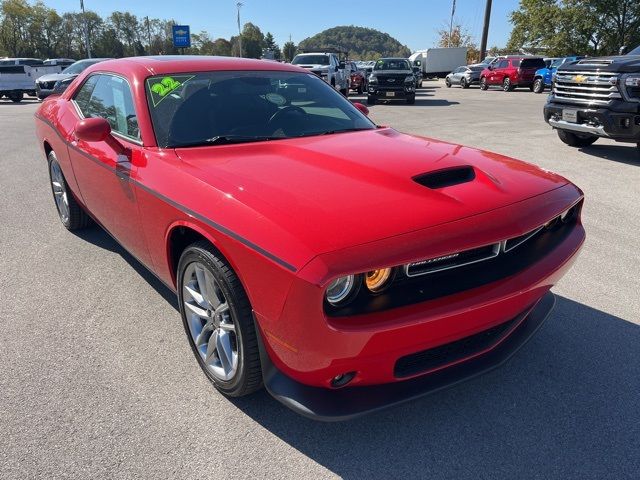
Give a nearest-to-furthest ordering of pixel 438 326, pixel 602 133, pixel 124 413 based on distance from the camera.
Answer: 1. pixel 438 326
2. pixel 124 413
3. pixel 602 133

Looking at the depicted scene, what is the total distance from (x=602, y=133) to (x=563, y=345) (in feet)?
17.9

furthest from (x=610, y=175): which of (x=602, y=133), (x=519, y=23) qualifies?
(x=519, y=23)

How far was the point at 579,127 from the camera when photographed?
7.48 meters

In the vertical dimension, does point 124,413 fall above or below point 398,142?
below

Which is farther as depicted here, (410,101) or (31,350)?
(410,101)

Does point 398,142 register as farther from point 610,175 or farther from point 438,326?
point 610,175

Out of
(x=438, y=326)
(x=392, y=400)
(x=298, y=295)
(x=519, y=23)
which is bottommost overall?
(x=392, y=400)

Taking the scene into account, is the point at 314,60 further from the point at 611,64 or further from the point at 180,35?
the point at 180,35

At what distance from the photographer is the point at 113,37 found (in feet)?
273

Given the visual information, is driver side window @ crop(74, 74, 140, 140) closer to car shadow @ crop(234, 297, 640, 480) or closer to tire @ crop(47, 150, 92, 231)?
tire @ crop(47, 150, 92, 231)

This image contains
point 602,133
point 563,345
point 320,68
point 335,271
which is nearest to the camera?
point 335,271

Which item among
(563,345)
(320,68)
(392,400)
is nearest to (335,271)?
(392,400)

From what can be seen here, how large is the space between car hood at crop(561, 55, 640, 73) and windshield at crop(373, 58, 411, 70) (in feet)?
37.3

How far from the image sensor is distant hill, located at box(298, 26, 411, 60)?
144750 millimetres
